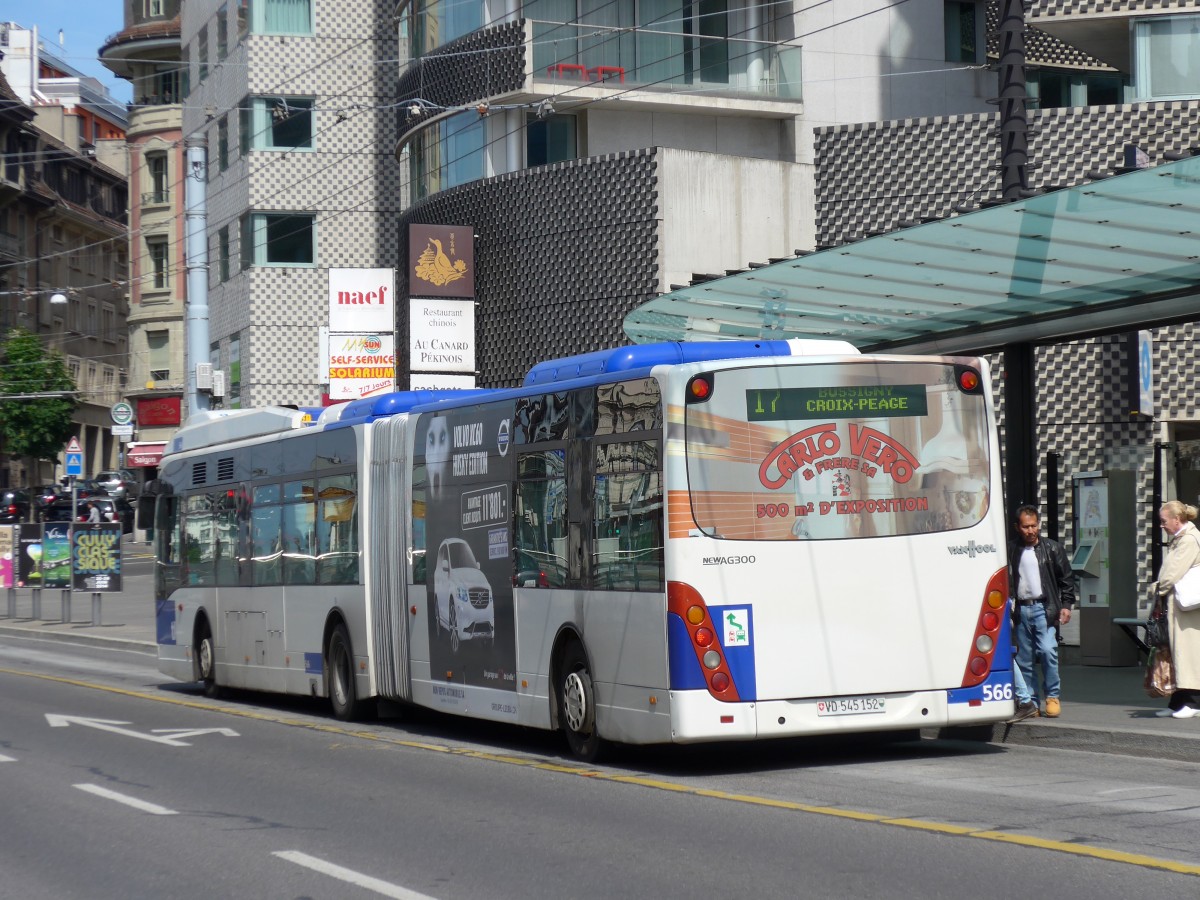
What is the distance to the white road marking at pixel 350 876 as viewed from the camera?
8.03 m

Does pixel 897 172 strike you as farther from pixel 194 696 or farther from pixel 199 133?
pixel 199 133

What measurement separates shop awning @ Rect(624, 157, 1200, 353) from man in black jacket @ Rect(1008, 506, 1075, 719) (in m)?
2.19

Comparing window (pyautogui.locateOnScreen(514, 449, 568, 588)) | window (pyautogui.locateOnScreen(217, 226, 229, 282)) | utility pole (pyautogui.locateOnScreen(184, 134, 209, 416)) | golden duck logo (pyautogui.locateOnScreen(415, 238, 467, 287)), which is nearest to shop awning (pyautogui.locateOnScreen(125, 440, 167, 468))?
window (pyautogui.locateOnScreen(217, 226, 229, 282))

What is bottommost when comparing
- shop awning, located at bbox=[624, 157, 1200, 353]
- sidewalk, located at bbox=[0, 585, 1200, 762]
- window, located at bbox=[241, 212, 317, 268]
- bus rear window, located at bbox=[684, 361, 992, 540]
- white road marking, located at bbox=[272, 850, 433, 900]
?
white road marking, located at bbox=[272, 850, 433, 900]

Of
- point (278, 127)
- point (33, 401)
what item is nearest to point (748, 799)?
point (278, 127)

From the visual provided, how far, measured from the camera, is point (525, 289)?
3356 cm

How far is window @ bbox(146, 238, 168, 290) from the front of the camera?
7506cm

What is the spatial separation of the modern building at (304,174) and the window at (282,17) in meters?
0.03

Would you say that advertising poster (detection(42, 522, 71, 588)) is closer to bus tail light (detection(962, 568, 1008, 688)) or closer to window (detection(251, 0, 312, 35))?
window (detection(251, 0, 312, 35))

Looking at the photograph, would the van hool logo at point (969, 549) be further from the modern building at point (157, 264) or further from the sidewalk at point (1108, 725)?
the modern building at point (157, 264)

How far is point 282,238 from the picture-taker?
49.5 metres

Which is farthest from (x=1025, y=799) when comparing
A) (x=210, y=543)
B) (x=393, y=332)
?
(x=393, y=332)

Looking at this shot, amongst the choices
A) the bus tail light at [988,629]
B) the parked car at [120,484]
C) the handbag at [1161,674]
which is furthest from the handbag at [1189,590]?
the parked car at [120,484]

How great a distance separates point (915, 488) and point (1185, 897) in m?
5.20
